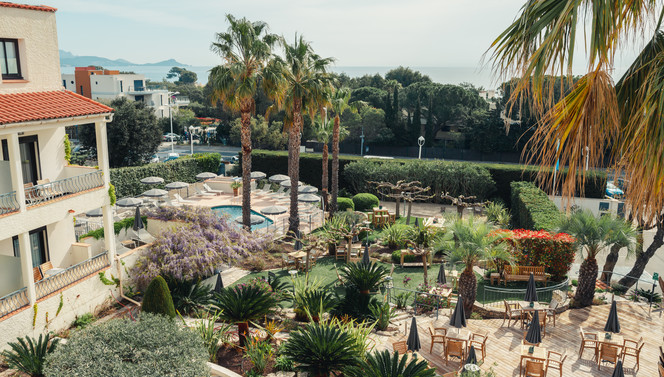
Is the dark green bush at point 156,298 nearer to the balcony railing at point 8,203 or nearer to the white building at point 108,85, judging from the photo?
the balcony railing at point 8,203

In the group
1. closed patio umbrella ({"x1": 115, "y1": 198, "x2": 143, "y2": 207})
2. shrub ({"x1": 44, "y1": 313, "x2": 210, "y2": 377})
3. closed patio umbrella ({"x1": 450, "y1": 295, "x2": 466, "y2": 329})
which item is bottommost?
closed patio umbrella ({"x1": 115, "y1": 198, "x2": 143, "y2": 207})

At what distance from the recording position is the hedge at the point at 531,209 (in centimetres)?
2300

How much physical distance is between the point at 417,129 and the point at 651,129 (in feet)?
198

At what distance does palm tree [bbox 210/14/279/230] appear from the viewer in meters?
23.0

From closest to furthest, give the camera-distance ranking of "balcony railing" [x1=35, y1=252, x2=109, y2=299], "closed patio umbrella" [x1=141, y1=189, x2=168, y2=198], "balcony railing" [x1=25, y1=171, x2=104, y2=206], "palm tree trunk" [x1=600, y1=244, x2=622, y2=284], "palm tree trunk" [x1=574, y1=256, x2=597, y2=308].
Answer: "balcony railing" [x1=35, y1=252, x2=109, y2=299], "balcony railing" [x1=25, y1=171, x2=104, y2=206], "palm tree trunk" [x1=574, y1=256, x2=597, y2=308], "palm tree trunk" [x1=600, y1=244, x2=622, y2=284], "closed patio umbrella" [x1=141, y1=189, x2=168, y2=198]

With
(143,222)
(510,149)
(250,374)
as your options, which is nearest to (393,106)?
(510,149)

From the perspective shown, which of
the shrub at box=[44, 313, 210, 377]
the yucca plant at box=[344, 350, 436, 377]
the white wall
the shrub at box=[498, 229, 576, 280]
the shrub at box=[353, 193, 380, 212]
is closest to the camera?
the shrub at box=[44, 313, 210, 377]

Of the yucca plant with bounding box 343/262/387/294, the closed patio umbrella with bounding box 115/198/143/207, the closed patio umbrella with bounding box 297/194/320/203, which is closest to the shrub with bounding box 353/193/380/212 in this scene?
the closed patio umbrella with bounding box 297/194/320/203

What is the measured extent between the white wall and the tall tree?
2291 cm

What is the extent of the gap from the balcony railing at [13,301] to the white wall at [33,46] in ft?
21.4

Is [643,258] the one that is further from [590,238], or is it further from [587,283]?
[590,238]

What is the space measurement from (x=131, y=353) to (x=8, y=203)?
8.39 meters

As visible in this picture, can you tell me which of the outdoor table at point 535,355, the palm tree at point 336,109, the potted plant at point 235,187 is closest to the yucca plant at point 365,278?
the outdoor table at point 535,355

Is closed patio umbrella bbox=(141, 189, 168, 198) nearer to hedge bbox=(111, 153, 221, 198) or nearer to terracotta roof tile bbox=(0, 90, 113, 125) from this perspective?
hedge bbox=(111, 153, 221, 198)
